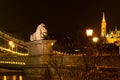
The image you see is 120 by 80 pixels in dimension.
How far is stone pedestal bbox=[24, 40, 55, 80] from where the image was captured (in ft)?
52.9

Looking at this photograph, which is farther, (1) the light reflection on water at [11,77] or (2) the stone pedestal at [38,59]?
(1) the light reflection on water at [11,77]

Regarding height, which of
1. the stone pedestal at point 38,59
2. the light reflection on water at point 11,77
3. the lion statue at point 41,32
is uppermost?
the lion statue at point 41,32

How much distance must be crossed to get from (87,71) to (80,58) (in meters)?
2.23

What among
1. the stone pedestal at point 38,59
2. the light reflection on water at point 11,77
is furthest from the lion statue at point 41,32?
the light reflection on water at point 11,77

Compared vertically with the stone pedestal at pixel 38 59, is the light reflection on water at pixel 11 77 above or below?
below

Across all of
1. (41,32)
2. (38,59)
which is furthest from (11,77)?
(41,32)

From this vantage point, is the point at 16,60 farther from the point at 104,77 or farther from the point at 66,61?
the point at 104,77

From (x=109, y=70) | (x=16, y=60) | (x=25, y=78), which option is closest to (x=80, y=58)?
(x=109, y=70)

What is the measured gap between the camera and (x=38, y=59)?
16.5 m

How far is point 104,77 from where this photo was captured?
1262 centimetres

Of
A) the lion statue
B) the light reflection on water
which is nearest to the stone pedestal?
the lion statue

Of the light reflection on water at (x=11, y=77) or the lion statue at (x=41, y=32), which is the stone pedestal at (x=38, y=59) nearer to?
the lion statue at (x=41, y=32)

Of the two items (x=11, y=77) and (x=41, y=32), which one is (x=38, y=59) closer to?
(x=41, y=32)

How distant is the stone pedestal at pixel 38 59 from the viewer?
1611 cm
